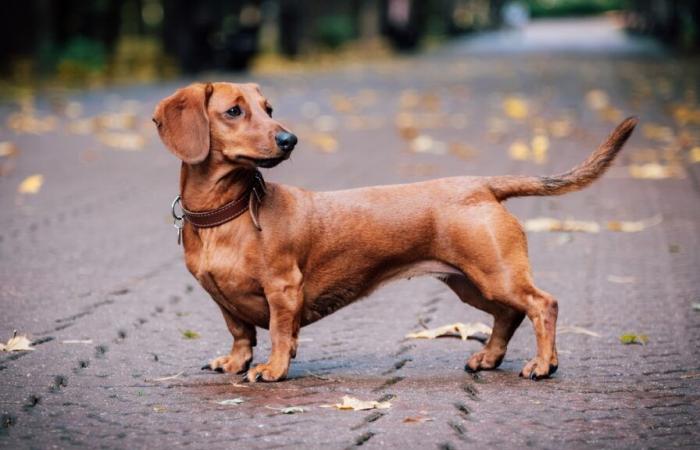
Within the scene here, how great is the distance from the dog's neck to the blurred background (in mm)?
20896

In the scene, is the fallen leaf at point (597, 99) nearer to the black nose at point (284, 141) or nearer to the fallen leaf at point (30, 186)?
the fallen leaf at point (30, 186)

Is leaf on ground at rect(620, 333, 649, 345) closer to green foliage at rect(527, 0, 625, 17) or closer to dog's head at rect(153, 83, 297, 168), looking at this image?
dog's head at rect(153, 83, 297, 168)

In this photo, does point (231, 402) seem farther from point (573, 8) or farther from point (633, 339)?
point (573, 8)

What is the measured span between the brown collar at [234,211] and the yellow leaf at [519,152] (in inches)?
318

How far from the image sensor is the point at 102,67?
2889 centimetres

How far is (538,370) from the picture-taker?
4.79 m

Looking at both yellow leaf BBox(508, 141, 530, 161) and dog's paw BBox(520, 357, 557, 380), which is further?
yellow leaf BBox(508, 141, 530, 161)

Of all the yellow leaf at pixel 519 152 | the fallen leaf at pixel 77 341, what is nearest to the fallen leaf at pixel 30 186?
the yellow leaf at pixel 519 152

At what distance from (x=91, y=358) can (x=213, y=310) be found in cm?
119

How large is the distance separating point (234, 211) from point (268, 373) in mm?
650

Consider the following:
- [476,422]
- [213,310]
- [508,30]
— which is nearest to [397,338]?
[213,310]

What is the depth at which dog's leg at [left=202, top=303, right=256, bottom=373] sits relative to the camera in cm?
496

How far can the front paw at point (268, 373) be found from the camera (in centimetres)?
471

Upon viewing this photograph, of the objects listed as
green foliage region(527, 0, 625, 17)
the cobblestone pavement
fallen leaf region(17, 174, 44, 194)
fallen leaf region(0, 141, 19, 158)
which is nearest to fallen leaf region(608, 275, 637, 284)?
the cobblestone pavement
